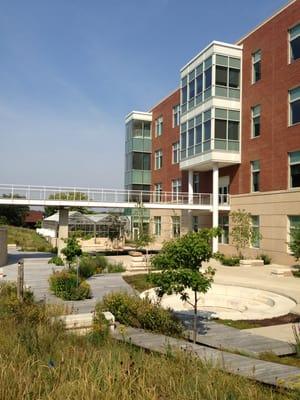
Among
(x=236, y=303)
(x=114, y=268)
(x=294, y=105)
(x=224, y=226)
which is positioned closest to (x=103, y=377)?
(x=236, y=303)

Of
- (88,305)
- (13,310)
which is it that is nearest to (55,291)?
(88,305)

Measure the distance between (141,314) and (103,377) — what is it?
6150 mm

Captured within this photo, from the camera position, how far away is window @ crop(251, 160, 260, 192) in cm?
3164

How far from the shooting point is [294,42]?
28.0 metres

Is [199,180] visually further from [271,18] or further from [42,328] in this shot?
[42,328]

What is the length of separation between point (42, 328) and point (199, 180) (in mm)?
34466

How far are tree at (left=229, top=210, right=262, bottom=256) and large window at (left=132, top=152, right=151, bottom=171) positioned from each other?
2227cm

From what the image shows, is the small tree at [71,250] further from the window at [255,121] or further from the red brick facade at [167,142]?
the red brick facade at [167,142]

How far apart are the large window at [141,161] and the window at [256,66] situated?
22181 millimetres

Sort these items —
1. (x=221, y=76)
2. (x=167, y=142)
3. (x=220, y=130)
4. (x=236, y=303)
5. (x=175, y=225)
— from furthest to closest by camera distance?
(x=167, y=142) → (x=175, y=225) → (x=221, y=76) → (x=220, y=130) → (x=236, y=303)

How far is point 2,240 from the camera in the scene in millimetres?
26328

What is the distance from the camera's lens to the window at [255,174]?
3164 centimetres

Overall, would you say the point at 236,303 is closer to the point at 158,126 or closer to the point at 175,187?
the point at 175,187

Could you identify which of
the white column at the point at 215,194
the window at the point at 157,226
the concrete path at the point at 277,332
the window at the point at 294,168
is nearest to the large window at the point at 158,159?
the window at the point at 157,226
